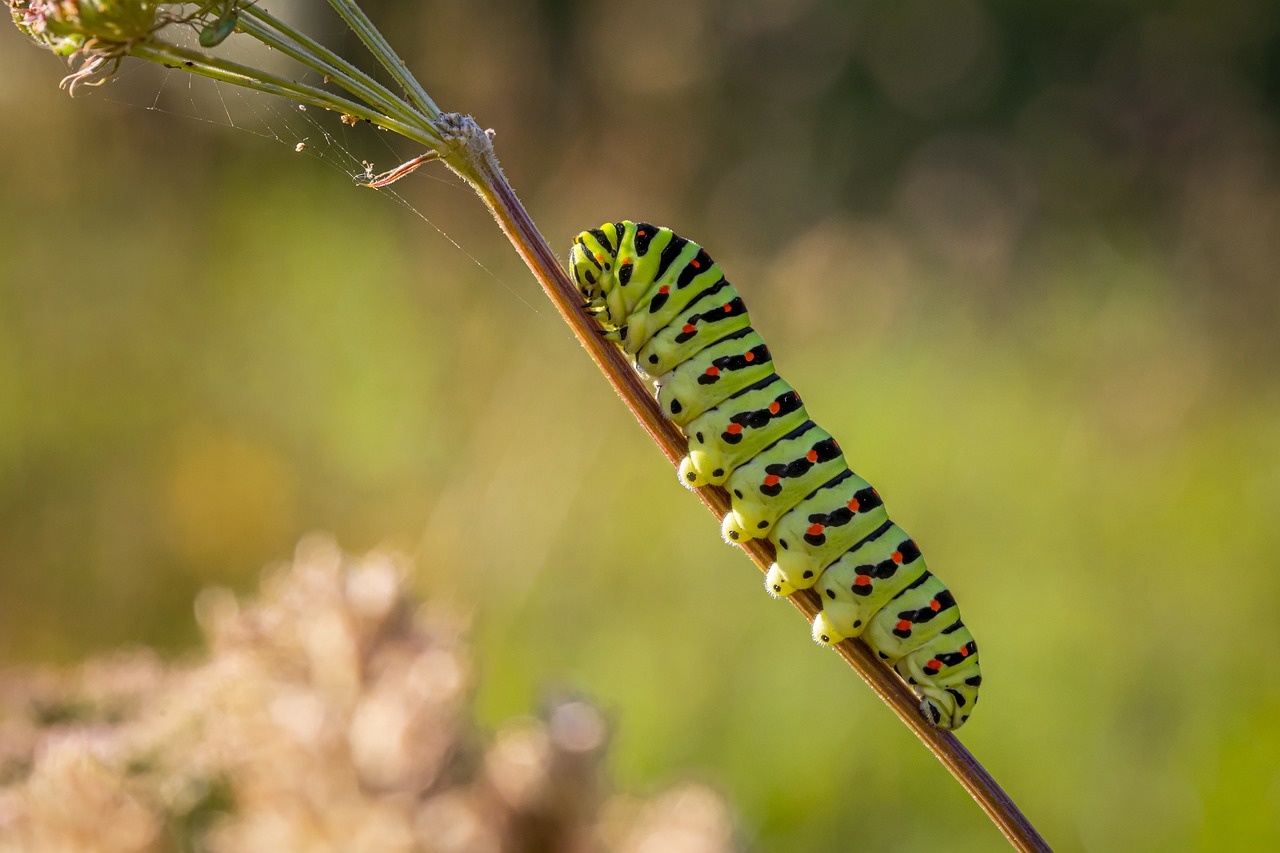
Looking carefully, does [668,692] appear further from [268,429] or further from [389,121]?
[389,121]

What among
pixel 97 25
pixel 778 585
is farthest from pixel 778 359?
pixel 97 25

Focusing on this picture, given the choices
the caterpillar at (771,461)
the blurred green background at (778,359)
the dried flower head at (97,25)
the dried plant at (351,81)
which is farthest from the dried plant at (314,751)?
the blurred green background at (778,359)

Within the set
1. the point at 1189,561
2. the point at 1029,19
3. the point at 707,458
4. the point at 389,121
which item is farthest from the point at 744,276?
the point at 1029,19

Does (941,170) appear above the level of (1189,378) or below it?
above

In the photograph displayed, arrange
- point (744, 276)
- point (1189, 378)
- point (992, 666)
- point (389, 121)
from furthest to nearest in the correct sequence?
point (744, 276) < point (1189, 378) < point (992, 666) < point (389, 121)

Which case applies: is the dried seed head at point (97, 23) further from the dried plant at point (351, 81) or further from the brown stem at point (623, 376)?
the brown stem at point (623, 376)

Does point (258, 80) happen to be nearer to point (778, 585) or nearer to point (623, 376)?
point (623, 376)

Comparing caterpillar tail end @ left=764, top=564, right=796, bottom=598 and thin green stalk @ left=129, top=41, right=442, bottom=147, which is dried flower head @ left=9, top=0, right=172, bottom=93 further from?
caterpillar tail end @ left=764, top=564, right=796, bottom=598

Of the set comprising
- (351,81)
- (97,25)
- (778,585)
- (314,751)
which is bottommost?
(778,585)
